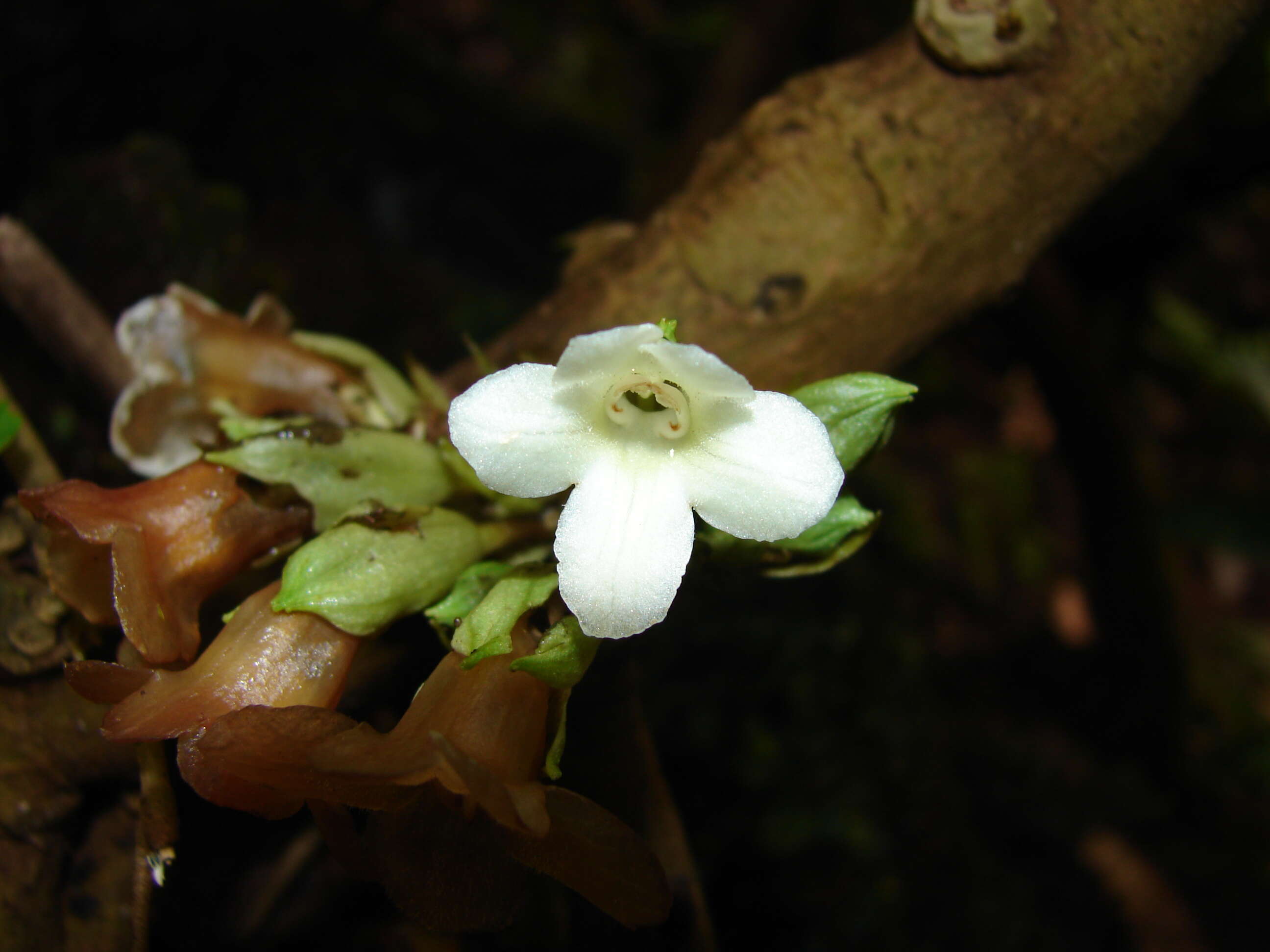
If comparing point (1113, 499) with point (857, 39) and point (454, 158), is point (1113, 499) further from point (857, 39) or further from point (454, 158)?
point (454, 158)

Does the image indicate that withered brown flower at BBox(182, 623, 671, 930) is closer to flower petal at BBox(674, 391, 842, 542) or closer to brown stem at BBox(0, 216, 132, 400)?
flower petal at BBox(674, 391, 842, 542)

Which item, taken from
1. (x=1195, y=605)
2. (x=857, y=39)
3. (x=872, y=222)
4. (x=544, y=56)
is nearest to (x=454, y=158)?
(x=544, y=56)

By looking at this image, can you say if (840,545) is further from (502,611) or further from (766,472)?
(502,611)

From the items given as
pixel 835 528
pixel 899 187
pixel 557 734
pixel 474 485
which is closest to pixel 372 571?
pixel 474 485

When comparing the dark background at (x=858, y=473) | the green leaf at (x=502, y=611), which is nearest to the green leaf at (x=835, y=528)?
the dark background at (x=858, y=473)

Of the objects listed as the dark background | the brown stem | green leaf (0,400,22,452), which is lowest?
the dark background

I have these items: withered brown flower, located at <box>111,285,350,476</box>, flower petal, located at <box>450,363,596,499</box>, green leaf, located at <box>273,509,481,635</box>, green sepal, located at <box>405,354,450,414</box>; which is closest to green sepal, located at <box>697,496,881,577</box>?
flower petal, located at <box>450,363,596,499</box>

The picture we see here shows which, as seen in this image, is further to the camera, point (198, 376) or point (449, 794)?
point (198, 376)
